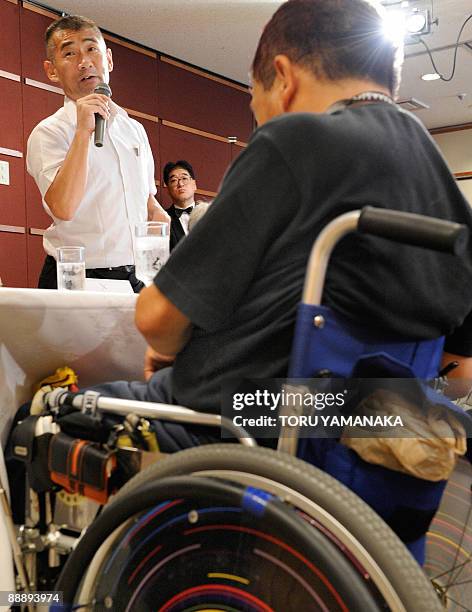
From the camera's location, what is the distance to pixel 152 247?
1241 mm

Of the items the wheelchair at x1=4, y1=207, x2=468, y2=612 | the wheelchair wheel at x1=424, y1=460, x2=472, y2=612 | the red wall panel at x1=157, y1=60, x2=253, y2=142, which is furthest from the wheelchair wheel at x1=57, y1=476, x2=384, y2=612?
the red wall panel at x1=157, y1=60, x2=253, y2=142

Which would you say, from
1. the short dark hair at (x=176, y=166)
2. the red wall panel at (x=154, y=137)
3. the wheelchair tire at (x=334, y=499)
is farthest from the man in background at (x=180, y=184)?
the wheelchair tire at (x=334, y=499)

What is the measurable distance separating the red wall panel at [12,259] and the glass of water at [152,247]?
282cm

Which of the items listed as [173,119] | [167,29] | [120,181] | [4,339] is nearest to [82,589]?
[4,339]

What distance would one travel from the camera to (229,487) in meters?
0.61

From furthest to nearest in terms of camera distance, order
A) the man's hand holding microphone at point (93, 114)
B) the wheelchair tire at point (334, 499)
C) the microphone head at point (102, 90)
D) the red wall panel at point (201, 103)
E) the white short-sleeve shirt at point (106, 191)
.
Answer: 1. the red wall panel at point (201, 103)
2. the white short-sleeve shirt at point (106, 191)
3. the microphone head at point (102, 90)
4. the man's hand holding microphone at point (93, 114)
5. the wheelchair tire at point (334, 499)

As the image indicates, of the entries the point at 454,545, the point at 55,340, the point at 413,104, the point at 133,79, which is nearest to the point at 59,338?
the point at 55,340

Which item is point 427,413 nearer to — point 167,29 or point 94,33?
point 94,33

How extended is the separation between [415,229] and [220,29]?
13.9 ft

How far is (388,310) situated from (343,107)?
271 millimetres

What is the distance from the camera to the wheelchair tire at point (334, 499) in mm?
547

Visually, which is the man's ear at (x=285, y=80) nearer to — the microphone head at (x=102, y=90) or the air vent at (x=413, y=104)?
the microphone head at (x=102, y=90)

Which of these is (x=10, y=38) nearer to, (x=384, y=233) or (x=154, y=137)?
(x=154, y=137)

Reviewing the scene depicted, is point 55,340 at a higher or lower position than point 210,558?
higher
